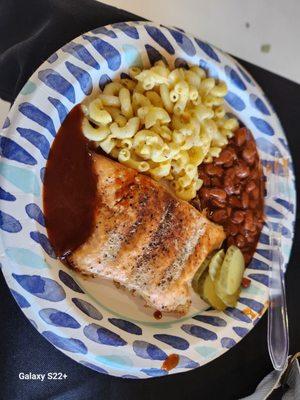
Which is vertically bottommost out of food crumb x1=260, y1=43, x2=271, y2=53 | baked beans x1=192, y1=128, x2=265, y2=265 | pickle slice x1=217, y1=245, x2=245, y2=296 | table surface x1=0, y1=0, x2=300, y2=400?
table surface x1=0, y1=0, x2=300, y2=400

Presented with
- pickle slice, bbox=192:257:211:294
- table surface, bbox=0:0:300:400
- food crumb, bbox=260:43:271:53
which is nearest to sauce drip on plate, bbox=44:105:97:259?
table surface, bbox=0:0:300:400

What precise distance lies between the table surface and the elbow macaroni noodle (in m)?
0.38

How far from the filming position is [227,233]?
2.48m

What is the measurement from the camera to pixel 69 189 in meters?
2.08

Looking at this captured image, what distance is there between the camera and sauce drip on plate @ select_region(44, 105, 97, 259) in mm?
2045

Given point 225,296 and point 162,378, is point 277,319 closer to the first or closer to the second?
point 225,296

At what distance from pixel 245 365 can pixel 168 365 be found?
53 cm

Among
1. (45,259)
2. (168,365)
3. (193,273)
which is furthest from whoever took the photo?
(193,273)

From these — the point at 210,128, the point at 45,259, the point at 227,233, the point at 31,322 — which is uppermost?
the point at 210,128

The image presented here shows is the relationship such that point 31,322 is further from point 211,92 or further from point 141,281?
point 211,92

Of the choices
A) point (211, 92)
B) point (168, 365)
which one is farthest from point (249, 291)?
point (211, 92)

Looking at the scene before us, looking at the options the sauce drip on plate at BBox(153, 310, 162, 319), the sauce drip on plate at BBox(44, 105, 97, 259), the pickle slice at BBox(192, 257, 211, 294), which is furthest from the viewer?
the pickle slice at BBox(192, 257, 211, 294)

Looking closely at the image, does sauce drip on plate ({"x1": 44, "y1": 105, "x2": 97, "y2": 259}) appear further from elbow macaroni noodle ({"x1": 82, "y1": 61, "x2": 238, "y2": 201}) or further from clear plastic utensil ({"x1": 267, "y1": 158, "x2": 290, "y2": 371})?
clear plastic utensil ({"x1": 267, "y1": 158, "x2": 290, "y2": 371})

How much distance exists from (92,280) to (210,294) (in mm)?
584
